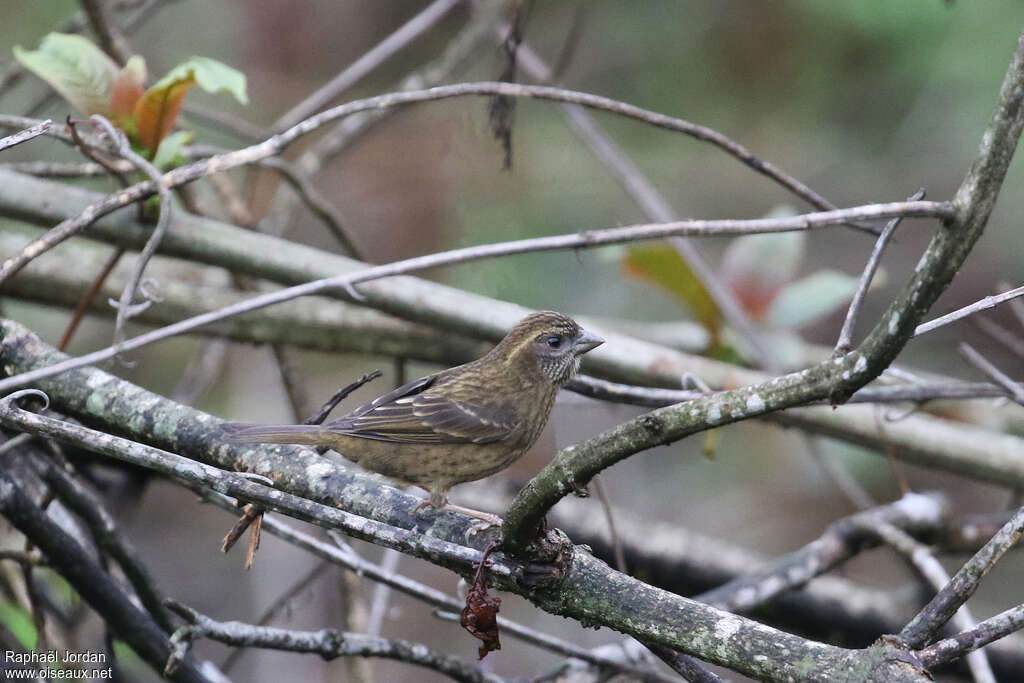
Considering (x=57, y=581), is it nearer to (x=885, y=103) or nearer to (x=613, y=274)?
(x=613, y=274)

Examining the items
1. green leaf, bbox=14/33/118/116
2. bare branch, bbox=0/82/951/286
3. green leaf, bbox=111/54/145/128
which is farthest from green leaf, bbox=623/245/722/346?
green leaf, bbox=14/33/118/116

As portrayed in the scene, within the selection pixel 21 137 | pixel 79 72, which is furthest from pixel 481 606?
pixel 79 72

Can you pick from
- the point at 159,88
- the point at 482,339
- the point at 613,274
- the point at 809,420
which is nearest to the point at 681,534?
the point at 809,420

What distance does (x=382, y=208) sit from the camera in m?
8.51

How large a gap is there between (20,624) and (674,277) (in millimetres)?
2818

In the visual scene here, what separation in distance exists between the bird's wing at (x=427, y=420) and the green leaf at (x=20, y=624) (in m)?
1.32

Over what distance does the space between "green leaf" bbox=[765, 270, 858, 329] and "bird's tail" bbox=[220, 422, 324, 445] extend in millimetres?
2330

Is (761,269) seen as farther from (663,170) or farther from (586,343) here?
(663,170)

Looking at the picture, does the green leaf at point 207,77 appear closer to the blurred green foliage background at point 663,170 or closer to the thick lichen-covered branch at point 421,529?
the thick lichen-covered branch at point 421,529

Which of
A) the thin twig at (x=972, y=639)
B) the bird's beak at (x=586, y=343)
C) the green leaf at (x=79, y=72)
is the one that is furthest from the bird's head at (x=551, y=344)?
the thin twig at (x=972, y=639)

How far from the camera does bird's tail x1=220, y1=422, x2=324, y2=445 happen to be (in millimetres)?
2648

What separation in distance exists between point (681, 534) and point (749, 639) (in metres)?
2.73

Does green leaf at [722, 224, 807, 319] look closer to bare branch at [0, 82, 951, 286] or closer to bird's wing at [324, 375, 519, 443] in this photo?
bare branch at [0, 82, 951, 286]

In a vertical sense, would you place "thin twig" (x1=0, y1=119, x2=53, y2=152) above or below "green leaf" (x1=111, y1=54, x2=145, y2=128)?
below
